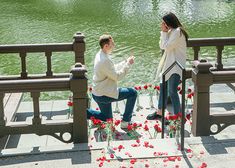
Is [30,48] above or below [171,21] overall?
below

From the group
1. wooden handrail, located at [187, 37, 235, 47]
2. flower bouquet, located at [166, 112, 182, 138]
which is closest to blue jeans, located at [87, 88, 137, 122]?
flower bouquet, located at [166, 112, 182, 138]

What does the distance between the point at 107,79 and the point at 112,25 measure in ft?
49.9

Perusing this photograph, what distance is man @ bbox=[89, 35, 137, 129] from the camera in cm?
714

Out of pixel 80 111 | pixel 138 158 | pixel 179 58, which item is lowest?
pixel 138 158

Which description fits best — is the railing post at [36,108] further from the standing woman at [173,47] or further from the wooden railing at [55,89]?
the standing woman at [173,47]

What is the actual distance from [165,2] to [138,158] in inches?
1063

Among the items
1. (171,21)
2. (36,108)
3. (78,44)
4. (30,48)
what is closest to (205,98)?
(171,21)

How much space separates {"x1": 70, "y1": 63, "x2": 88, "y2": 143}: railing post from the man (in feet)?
2.32

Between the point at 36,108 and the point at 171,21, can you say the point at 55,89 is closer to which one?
the point at 36,108

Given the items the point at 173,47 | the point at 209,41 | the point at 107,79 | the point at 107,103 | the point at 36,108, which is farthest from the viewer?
the point at 209,41

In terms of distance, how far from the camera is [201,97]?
6.60 m

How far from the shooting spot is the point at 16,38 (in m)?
19.2

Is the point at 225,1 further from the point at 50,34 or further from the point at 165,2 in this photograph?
the point at 50,34

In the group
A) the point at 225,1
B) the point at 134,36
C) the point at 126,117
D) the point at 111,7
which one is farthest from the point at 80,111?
the point at 225,1
